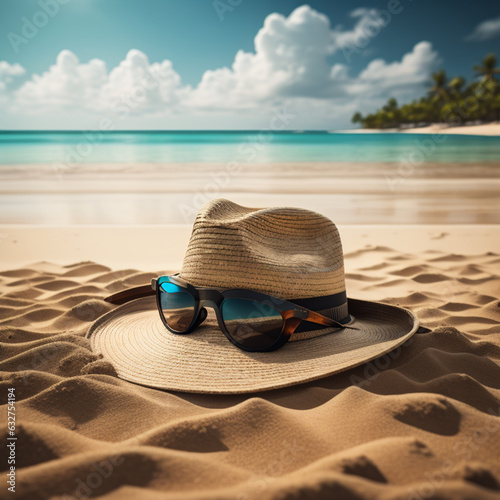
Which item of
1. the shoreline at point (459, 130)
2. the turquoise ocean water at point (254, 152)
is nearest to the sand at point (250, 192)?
the turquoise ocean water at point (254, 152)

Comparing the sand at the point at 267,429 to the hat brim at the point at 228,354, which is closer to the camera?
the sand at the point at 267,429

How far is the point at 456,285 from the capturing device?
10.3ft

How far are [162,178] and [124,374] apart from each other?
426 inches

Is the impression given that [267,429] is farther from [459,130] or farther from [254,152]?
[459,130]

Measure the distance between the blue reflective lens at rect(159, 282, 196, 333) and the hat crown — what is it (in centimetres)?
8

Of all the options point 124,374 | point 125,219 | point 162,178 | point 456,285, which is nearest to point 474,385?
point 124,374

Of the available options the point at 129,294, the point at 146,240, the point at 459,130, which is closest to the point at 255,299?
the point at 129,294

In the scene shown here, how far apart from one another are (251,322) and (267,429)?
22.1 inches

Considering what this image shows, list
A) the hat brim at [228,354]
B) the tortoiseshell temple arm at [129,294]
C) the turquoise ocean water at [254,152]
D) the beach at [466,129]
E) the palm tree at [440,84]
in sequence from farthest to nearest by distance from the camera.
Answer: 1. the palm tree at [440,84]
2. the beach at [466,129]
3. the turquoise ocean water at [254,152]
4. the tortoiseshell temple arm at [129,294]
5. the hat brim at [228,354]

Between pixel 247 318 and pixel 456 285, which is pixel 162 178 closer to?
pixel 456 285

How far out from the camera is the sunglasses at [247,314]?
5.65 ft

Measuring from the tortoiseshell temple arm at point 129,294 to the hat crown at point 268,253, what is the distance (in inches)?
29.7

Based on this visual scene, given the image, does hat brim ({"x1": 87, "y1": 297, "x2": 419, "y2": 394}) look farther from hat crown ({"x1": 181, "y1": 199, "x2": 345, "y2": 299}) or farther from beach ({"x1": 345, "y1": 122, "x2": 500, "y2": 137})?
beach ({"x1": 345, "y1": 122, "x2": 500, "y2": 137})

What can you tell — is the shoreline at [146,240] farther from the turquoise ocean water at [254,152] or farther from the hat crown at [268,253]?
the turquoise ocean water at [254,152]
